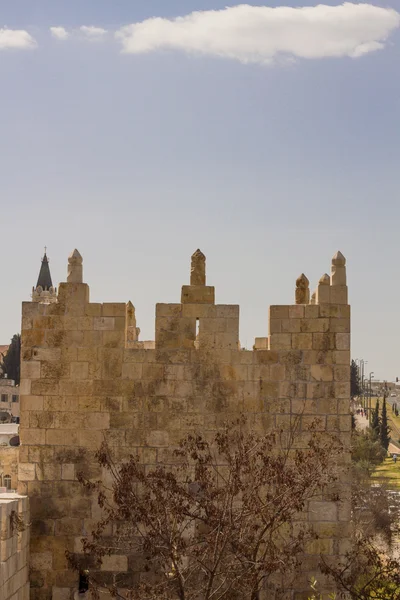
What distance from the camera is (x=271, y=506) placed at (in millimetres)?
8578

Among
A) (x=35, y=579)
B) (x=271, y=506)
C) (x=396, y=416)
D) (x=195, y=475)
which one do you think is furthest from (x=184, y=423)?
(x=396, y=416)

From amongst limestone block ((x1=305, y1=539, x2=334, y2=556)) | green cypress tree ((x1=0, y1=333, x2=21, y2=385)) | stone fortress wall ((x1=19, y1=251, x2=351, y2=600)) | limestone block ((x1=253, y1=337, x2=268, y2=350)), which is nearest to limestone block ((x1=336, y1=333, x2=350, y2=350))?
stone fortress wall ((x1=19, y1=251, x2=351, y2=600))

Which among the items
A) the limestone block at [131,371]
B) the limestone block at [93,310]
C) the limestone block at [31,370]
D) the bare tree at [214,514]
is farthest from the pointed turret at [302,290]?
the limestone block at [31,370]

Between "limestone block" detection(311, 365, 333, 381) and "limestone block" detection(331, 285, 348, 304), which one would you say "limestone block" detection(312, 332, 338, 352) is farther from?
"limestone block" detection(331, 285, 348, 304)

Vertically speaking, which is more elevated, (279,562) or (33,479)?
(33,479)

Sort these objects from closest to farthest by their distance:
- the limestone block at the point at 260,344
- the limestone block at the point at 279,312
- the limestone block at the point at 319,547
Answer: the limestone block at the point at 319,547 < the limestone block at the point at 279,312 < the limestone block at the point at 260,344

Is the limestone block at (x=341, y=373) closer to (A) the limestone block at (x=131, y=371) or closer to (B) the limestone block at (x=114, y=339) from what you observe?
(A) the limestone block at (x=131, y=371)

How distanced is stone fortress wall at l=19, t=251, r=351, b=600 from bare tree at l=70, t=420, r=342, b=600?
19 centimetres

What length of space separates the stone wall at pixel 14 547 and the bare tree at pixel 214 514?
542 mm

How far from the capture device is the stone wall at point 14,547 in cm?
800

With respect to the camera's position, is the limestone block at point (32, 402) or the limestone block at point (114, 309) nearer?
the limestone block at point (32, 402)

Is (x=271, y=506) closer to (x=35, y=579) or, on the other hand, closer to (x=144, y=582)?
(x=144, y=582)

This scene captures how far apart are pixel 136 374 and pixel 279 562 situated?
2.45 meters

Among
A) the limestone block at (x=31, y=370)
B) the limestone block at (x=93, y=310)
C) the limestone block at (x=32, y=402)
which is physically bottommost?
the limestone block at (x=32, y=402)
